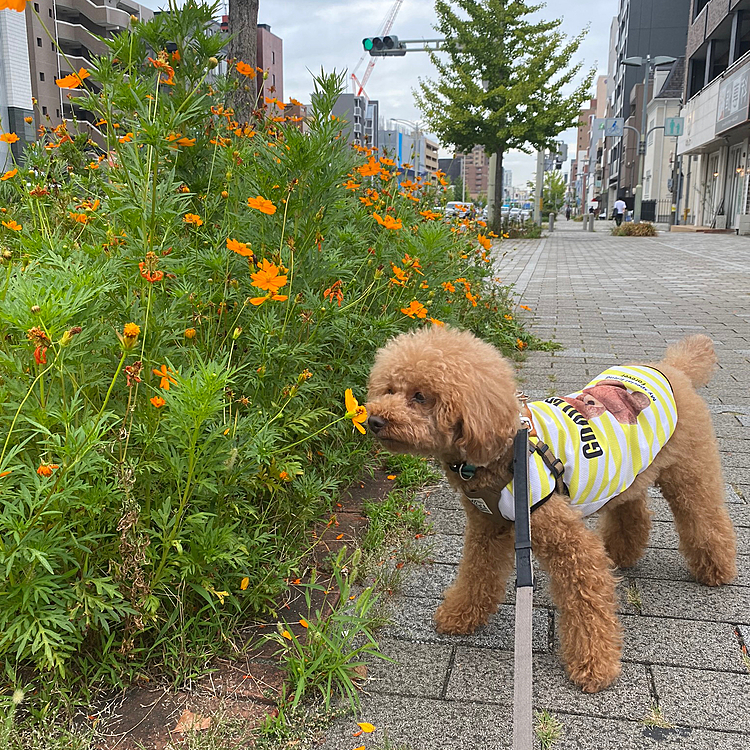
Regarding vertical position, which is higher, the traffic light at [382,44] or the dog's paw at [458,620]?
the traffic light at [382,44]

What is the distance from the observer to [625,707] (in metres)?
2.11

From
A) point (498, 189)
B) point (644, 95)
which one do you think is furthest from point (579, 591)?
point (644, 95)

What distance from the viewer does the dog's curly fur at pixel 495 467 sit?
2.11 metres

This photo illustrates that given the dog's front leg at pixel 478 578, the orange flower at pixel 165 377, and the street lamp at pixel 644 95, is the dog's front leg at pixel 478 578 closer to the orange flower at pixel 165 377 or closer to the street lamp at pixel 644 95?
the orange flower at pixel 165 377

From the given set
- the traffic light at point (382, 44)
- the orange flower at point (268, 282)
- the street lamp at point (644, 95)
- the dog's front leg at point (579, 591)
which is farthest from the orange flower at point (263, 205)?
the street lamp at point (644, 95)

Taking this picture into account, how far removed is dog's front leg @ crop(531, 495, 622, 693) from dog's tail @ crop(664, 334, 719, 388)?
1.04 m

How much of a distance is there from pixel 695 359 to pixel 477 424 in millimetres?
1400

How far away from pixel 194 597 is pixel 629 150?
81.9 meters

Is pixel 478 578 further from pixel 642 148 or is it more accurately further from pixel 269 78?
pixel 642 148

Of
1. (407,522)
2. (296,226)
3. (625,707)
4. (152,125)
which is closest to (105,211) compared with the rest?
(152,125)

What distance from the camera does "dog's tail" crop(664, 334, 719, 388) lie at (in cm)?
292

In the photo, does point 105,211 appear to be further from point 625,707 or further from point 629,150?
point 629,150

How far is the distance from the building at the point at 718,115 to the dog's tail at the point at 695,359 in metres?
28.1

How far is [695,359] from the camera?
2951 mm
